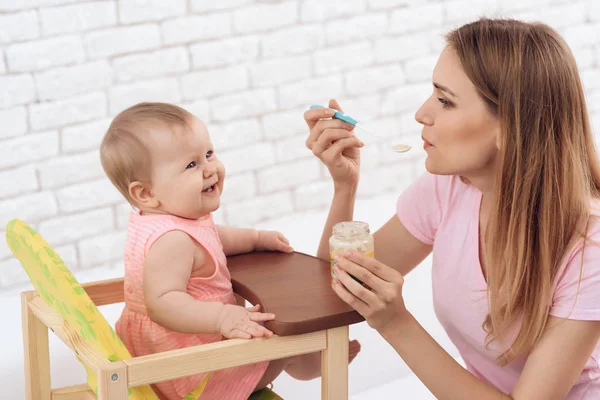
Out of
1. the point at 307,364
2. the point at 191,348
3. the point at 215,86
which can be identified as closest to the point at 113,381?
the point at 191,348

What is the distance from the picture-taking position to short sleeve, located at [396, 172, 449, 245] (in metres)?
1.65

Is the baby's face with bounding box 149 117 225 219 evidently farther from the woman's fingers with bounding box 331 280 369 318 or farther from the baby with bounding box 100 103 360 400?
the woman's fingers with bounding box 331 280 369 318

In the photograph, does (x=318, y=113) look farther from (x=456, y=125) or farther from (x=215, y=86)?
(x=215, y=86)

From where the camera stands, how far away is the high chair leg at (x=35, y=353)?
5.06 feet

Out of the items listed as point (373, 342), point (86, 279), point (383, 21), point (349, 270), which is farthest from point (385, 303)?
point (383, 21)

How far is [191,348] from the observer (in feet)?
4.16

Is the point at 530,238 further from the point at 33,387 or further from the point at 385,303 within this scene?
the point at 33,387

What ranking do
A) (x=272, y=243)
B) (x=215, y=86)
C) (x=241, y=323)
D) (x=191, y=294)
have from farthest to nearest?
(x=215, y=86)
(x=272, y=243)
(x=191, y=294)
(x=241, y=323)

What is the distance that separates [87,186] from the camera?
8.29 feet

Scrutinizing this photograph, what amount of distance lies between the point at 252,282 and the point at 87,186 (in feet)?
3.91

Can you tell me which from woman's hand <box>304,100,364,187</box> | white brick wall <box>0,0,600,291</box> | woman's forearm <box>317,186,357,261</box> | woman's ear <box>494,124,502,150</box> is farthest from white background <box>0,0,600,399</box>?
woman's ear <box>494,124,502,150</box>

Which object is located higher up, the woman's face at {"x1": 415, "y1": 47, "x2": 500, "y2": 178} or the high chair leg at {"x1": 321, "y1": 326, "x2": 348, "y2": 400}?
the woman's face at {"x1": 415, "y1": 47, "x2": 500, "y2": 178}

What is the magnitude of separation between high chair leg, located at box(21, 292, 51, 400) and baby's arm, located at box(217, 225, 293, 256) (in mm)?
344

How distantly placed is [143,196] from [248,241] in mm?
274
